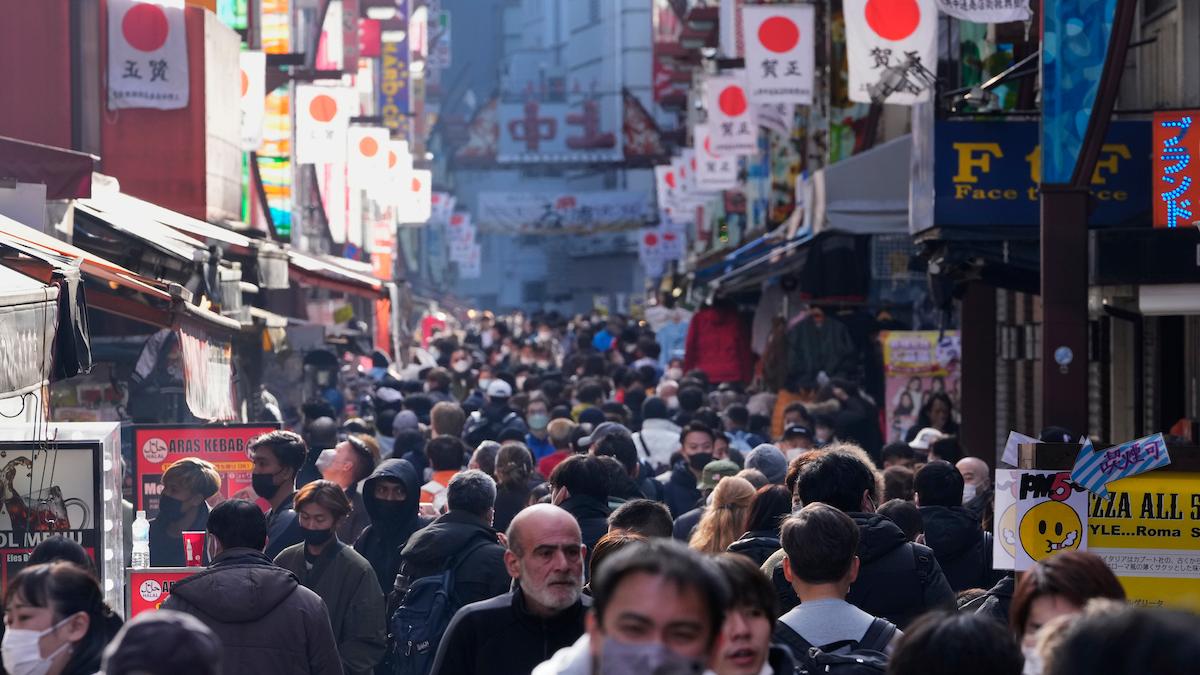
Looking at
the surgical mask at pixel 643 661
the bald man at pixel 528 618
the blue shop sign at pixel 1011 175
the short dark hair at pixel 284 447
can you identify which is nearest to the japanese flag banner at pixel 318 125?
the blue shop sign at pixel 1011 175

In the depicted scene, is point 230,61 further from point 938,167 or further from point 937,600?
point 937,600

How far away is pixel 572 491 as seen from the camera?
805 cm

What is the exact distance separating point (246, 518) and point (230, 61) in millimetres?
14515

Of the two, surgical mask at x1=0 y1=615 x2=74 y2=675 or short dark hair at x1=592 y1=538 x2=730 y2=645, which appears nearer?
short dark hair at x1=592 y1=538 x2=730 y2=645

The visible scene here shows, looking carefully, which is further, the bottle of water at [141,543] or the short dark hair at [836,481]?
the bottle of water at [141,543]

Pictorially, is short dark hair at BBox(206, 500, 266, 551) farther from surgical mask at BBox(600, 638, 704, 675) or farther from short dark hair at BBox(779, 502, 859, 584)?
surgical mask at BBox(600, 638, 704, 675)

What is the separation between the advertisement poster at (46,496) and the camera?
7855 millimetres

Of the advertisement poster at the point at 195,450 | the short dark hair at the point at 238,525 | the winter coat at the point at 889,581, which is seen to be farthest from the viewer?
the advertisement poster at the point at 195,450

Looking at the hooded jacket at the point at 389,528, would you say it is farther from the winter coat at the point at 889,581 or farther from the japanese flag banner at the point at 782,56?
the japanese flag banner at the point at 782,56

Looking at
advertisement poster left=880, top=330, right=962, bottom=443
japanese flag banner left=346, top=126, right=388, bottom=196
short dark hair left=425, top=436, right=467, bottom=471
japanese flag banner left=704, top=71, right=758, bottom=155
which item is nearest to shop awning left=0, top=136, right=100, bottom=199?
short dark hair left=425, top=436, right=467, bottom=471

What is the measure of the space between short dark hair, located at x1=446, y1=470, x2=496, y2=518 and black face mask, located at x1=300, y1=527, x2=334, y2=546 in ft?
1.94

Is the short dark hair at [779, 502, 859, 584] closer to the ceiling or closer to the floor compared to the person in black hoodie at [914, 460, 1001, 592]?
closer to the ceiling

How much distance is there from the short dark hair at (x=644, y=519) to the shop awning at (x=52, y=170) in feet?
21.1

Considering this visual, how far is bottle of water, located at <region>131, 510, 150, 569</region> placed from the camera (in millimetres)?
9477
